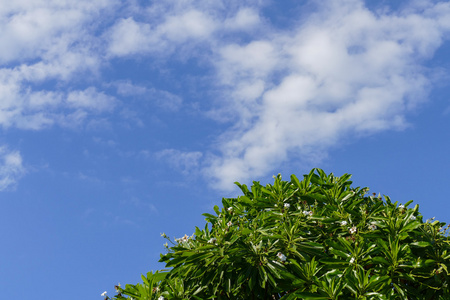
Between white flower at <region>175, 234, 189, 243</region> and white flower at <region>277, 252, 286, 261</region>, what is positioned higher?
white flower at <region>175, 234, 189, 243</region>

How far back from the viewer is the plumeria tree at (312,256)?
634cm

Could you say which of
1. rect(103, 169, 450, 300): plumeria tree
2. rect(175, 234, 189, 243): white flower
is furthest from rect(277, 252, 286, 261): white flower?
rect(175, 234, 189, 243): white flower

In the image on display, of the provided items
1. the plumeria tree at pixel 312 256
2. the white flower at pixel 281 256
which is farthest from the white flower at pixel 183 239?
the white flower at pixel 281 256

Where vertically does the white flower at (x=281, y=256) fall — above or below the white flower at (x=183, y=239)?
below

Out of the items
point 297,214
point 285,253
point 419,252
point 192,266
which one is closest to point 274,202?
point 297,214

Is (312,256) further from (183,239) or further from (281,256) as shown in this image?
(183,239)

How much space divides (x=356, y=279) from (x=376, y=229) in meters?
1.15

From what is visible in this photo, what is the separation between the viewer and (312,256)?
6.71m

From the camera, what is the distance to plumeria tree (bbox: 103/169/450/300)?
634cm

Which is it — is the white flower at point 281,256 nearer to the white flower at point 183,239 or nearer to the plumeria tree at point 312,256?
the plumeria tree at point 312,256

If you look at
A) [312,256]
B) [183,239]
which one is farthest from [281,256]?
[183,239]

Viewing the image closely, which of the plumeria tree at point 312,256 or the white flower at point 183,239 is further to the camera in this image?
the white flower at point 183,239

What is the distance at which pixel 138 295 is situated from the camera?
725 cm

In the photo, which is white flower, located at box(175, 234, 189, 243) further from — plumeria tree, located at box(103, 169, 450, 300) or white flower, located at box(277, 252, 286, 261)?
white flower, located at box(277, 252, 286, 261)
